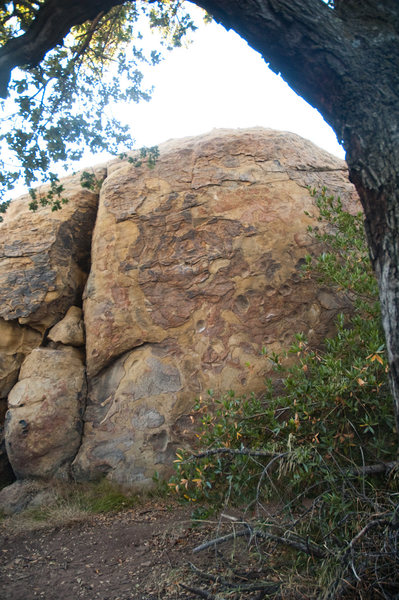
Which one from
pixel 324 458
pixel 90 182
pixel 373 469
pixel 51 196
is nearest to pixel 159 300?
pixel 90 182

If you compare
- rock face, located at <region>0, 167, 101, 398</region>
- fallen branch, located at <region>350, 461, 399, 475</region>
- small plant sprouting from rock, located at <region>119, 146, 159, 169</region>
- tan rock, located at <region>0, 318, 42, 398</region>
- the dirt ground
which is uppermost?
small plant sprouting from rock, located at <region>119, 146, 159, 169</region>

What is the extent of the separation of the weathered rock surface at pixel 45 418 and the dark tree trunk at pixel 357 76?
3.85 meters

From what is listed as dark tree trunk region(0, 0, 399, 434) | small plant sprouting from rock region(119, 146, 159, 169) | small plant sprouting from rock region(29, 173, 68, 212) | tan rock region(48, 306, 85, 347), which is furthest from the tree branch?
tan rock region(48, 306, 85, 347)

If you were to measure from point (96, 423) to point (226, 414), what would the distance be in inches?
79.8

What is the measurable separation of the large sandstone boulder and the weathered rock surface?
0.57 ft

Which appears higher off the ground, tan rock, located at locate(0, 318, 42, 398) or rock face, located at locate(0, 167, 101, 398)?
rock face, located at locate(0, 167, 101, 398)

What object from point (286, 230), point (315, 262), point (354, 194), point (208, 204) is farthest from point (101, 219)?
point (354, 194)

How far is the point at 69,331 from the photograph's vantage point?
19.2 feet

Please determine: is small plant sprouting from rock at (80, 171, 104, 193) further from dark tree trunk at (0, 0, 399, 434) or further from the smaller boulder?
the smaller boulder

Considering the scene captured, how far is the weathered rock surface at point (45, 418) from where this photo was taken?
17.3 feet

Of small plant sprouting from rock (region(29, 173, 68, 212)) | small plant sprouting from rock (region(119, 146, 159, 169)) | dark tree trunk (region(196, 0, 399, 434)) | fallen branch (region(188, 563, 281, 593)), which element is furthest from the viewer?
small plant sprouting from rock (region(119, 146, 159, 169))

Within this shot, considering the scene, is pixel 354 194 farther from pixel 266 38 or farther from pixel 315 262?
pixel 266 38

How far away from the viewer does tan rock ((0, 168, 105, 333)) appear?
5934 millimetres

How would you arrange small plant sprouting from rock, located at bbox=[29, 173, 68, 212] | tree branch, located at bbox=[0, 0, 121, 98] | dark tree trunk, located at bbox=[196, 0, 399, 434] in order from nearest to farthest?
1. dark tree trunk, located at bbox=[196, 0, 399, 434]
2. tree branch, located at bbox=[0, 0, 121, 98]
3. small plant sprouting from rock, located at bbox=[29, 173, 68, 212]
